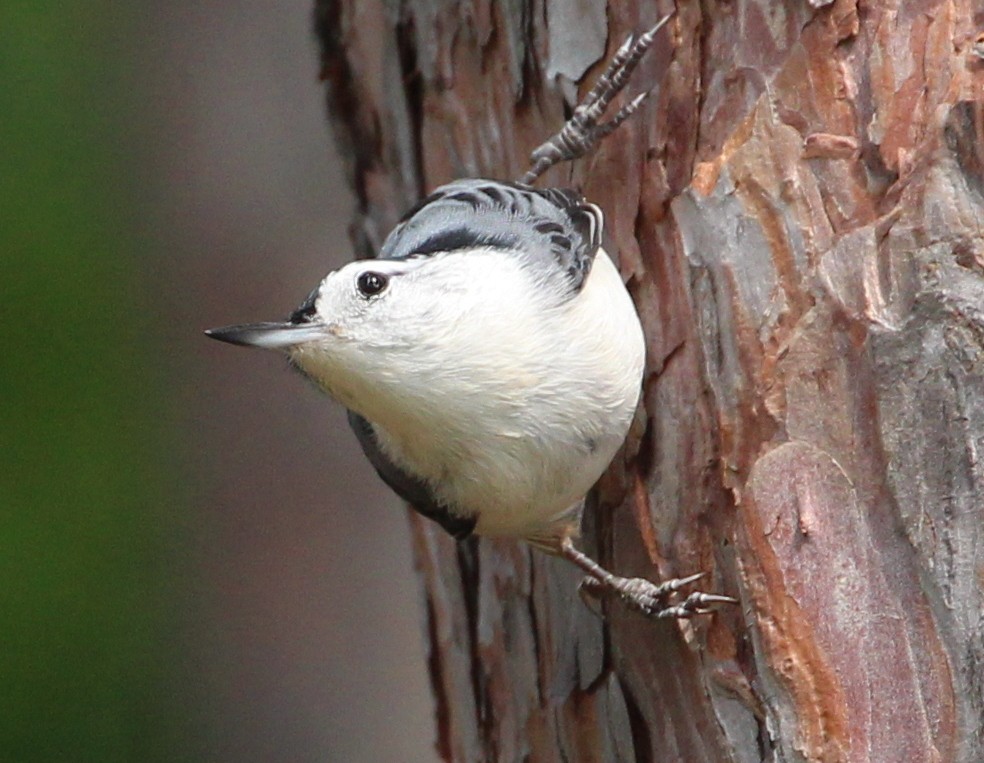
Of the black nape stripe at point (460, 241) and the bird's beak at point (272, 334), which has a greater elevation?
the black nape stripe at point (460, 241)

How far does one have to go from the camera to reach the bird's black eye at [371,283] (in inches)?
57.7

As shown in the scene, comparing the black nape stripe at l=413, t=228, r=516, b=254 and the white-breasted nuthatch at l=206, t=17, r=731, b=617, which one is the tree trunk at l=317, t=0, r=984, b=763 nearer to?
the white-breasted nuthatch at l=206, t=17, r=731, b=617

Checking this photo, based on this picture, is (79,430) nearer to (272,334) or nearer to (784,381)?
(272,334)

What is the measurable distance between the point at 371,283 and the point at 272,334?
0.43 ft

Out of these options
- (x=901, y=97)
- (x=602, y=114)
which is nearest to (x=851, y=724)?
(x=901, y=97)

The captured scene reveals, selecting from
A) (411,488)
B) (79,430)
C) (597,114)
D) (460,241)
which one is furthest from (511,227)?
(79,430)

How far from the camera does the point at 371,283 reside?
58.0 inches

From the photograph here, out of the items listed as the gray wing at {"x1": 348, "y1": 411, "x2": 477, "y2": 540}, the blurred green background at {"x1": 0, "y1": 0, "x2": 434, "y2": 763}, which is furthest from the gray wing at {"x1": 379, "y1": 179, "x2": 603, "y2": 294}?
the blurred green background at {"x1": 0, "y1": 0, "x2": 434, "y2": 763}

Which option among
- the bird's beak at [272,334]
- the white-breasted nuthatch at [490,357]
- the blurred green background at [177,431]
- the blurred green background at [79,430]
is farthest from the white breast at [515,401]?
the blurred green background at [79,430]

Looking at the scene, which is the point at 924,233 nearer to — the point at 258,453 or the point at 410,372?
the point at 410,372

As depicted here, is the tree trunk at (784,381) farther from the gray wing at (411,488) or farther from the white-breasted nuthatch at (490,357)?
the gray wing at (411,488)

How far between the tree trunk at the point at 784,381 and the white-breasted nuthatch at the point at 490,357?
7 cm

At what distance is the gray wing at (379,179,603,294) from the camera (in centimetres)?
165

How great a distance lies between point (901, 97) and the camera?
4.93ft
